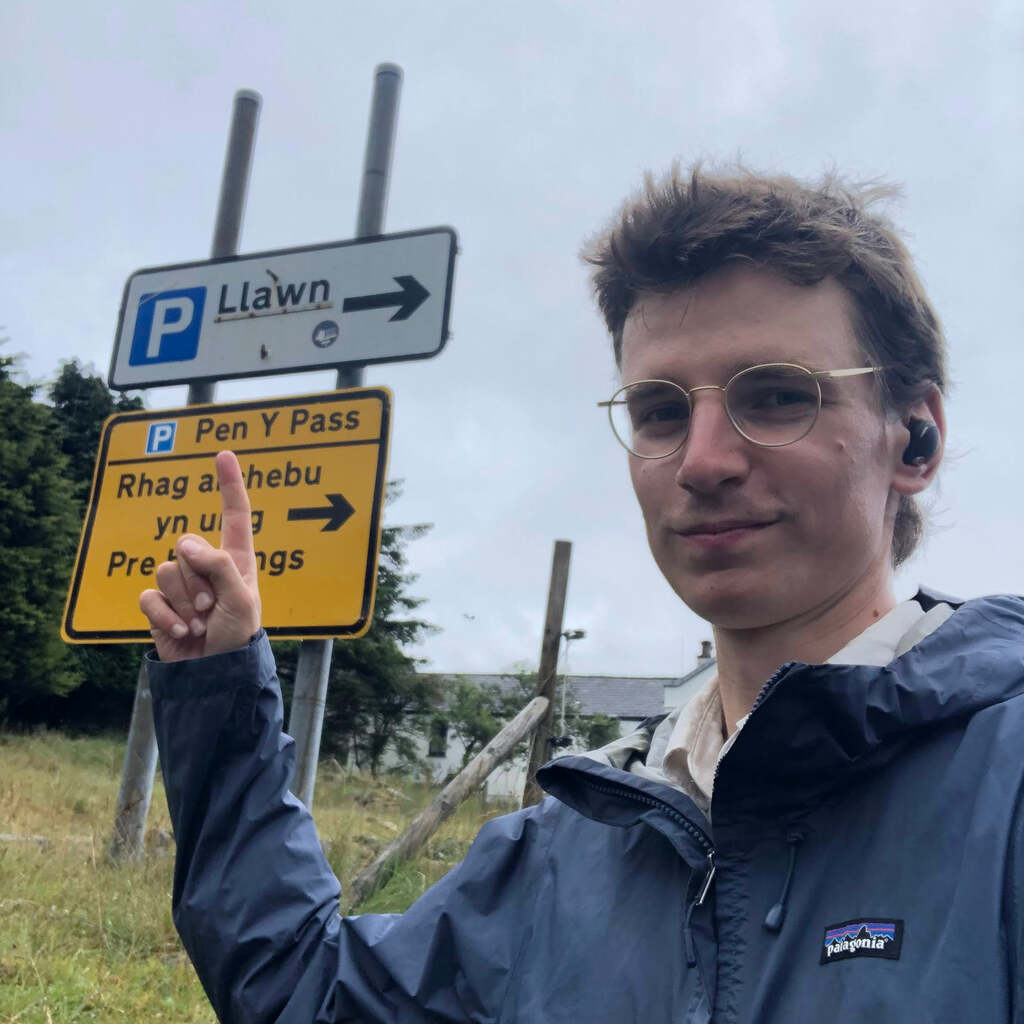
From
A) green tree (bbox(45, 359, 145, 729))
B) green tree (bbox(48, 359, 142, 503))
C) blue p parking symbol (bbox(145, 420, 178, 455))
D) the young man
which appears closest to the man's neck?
the young man

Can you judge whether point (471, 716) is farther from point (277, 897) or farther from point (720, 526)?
point (720, 526)

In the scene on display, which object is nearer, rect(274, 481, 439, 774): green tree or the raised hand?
the raised hand

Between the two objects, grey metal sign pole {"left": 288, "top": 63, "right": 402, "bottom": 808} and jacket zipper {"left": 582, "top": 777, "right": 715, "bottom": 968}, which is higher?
grey metal sign pole {"left": 288, "top": 63, "right": 402, "bottom": 808}

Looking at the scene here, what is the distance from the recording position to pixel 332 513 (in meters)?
3.38

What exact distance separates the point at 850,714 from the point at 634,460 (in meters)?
0.49

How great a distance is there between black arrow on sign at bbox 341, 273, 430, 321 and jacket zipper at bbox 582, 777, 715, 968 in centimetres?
254

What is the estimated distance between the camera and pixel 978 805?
0.89 metres

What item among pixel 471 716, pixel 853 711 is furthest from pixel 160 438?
pixel 471 716

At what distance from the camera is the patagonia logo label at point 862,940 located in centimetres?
87

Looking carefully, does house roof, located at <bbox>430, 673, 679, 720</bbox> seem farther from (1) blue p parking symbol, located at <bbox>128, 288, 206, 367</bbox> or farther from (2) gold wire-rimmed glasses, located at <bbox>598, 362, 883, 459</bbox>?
(2) gold wire-rimmed glasses, located at <bbox>598, 362, 883, 459</bbox>

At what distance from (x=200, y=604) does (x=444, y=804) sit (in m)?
3.63

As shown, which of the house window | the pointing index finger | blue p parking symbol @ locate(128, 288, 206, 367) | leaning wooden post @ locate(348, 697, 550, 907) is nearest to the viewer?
the pointing index finger

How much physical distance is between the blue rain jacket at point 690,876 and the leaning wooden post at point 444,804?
2955 mm

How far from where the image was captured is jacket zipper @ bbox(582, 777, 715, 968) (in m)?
1.01
